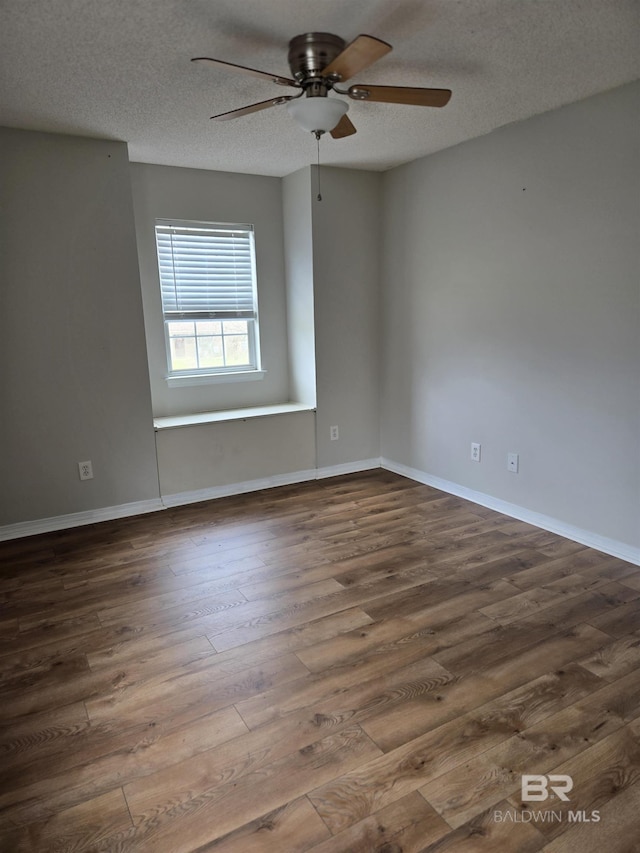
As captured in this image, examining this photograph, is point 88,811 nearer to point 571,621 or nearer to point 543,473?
point 571,621

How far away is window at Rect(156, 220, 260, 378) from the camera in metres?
4.21

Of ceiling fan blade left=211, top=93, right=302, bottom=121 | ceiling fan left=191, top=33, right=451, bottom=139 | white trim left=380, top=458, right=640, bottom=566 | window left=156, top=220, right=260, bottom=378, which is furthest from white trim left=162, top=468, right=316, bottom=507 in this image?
ceiling fan left=191, top=33, right=451, bottom=139

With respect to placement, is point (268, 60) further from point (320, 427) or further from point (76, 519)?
point (76, 519)

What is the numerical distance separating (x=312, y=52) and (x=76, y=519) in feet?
9.98

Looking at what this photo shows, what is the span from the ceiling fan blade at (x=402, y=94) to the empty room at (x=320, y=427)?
19mm

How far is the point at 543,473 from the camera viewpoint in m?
3.36

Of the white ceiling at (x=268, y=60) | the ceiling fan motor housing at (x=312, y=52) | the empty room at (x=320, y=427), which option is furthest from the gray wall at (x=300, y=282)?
the ceiling fan motor housing at (x=312, y=52)

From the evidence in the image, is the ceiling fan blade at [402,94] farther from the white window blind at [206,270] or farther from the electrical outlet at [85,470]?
the electrical outlet at [85,470]

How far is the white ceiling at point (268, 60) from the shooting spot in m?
1.94

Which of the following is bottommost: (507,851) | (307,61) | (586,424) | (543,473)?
(507,851)

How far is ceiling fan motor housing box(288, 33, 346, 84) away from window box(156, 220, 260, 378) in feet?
7.09

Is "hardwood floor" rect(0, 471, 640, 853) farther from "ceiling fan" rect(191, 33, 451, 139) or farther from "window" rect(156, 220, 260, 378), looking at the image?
"ceiling fan" rect(191, 33, 451, 139)

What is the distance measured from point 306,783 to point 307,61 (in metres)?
2.64

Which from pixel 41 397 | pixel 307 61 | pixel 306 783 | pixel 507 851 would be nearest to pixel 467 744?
pixel 507 851
